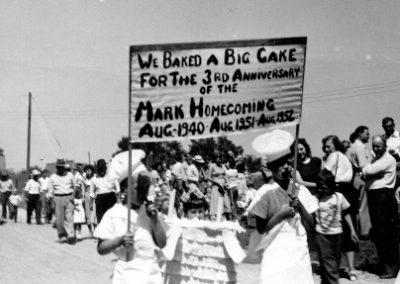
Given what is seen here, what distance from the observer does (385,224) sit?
30.9ft

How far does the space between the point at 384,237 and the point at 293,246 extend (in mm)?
4717

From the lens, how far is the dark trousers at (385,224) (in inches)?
370

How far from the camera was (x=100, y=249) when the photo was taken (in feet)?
15.6

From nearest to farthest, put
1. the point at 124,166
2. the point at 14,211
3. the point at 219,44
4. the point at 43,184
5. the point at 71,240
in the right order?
the point at 124,166 < the point at 219,44 < the point at 71,240 < the point at 14,211 < the point at 43,184

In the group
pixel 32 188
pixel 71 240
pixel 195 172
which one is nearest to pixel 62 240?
pixel 71 240

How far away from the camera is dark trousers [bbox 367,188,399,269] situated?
940 centimetres

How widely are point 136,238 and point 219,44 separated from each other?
1871 mm

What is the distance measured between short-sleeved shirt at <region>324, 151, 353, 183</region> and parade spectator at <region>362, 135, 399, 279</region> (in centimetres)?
38

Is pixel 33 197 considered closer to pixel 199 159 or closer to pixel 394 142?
pixel 199 159

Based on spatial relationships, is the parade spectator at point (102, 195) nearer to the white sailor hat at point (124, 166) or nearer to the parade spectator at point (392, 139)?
the parade spectator at point (392, 139)

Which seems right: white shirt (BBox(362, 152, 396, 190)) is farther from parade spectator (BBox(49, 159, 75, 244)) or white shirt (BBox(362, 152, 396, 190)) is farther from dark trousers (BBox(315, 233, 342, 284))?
parade spectator (BBox(49, 159, 75, 244))

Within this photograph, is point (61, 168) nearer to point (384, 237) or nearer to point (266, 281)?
point (384, 237)

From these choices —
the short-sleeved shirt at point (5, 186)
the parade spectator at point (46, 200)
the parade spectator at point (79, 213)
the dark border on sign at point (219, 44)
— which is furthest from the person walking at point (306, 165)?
the short-sleeved shirt at point (5, 186)

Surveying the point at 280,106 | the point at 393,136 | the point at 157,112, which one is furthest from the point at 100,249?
the point at 393,136
